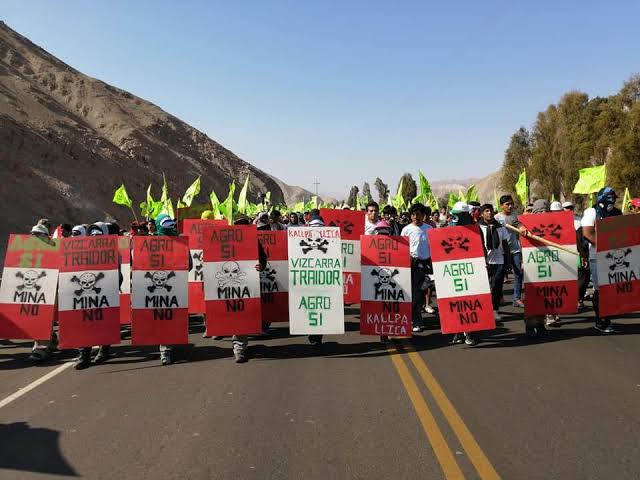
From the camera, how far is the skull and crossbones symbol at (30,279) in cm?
834

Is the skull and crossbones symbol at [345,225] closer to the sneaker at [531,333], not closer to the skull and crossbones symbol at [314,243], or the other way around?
the skull and crossbones symbol at [314,243]

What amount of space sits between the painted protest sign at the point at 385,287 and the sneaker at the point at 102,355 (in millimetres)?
3521

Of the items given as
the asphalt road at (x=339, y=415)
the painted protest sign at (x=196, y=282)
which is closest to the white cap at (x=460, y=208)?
the asphalt road at (x=339, y=415)

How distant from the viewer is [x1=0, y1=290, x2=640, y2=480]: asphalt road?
413 cm

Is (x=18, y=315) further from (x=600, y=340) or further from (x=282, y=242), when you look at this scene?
(x=600, y=340)

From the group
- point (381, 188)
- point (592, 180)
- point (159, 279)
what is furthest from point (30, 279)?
point (381, 188)

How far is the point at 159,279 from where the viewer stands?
8.00 meters

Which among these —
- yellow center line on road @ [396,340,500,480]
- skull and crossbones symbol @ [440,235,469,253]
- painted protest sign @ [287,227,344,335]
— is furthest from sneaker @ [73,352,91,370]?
skull and crossbones symbol @ [440,235,469,253]

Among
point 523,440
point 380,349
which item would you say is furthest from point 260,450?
point 380,349

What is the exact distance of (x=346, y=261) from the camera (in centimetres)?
1127

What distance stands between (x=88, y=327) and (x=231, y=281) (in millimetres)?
1947

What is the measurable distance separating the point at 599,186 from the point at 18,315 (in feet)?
31.7

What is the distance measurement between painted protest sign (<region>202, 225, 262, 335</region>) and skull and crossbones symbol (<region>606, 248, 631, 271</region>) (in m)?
5.25

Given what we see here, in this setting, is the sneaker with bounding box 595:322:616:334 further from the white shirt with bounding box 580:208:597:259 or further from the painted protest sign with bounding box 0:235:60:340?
the painted protest sign with bounding box 0:235:60:340
